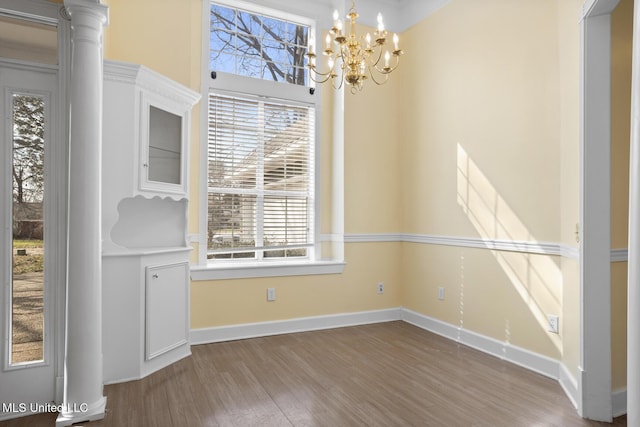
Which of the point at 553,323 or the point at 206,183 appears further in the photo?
the point at 206,183

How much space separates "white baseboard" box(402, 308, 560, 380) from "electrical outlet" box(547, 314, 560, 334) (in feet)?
0.72

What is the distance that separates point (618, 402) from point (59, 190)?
3.56 meters

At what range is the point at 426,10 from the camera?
434cm

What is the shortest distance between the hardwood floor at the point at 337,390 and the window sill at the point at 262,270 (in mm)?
632

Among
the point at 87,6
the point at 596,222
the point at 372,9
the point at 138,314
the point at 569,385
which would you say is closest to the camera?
the point at 87,6

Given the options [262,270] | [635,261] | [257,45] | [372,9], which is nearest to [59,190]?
[262,270]

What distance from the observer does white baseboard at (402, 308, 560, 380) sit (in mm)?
3041

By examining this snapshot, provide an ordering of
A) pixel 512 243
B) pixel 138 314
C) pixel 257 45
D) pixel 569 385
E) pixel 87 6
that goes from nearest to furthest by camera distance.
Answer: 1. pixel 87 6
2. pixel 569 385
3. pixel 138 314
4. pixel 512 243
5. pixel 257 45

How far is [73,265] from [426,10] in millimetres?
4047

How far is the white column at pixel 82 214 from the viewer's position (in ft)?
7.47

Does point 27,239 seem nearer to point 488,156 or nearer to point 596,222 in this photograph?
point 596,222

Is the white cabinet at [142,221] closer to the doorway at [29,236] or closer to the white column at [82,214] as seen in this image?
the doorway at [29,236]

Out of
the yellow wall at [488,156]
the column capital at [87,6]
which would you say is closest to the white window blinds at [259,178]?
the yellow wall at [488,156]

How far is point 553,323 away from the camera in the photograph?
298 cm
